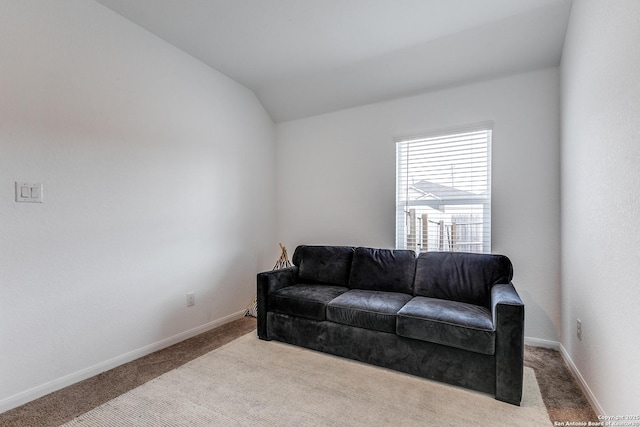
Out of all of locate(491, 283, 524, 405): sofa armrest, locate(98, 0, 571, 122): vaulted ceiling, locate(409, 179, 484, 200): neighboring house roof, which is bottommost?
locate(491, 283, 524, 405): sofa armrest

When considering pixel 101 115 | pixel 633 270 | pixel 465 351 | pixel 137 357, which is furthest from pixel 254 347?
pixel 633 270

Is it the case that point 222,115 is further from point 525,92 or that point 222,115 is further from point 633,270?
point 633,270

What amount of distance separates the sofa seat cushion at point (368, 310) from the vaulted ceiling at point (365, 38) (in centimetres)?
214

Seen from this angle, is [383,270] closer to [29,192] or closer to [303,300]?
[303,300]

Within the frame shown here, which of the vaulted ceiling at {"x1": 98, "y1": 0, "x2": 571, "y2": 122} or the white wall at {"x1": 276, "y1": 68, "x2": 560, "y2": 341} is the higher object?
the vaulted ceiling at {"x1": 98, "y1": 0, "x2": 571, "y2": 122}

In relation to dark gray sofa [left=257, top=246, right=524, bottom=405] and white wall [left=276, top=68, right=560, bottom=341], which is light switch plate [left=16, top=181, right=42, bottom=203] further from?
white wall [left=276, top=68, right=560, bottom=341]

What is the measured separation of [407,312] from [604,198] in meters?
1.33

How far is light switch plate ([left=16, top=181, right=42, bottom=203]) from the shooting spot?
184cm

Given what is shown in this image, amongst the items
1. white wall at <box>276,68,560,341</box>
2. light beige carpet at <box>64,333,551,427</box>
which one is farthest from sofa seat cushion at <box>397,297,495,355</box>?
white wall at <box>276,68,560,341</box>

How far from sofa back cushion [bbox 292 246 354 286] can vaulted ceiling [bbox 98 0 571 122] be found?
1.77 metres

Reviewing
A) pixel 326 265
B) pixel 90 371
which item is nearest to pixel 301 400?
pixel 326 265

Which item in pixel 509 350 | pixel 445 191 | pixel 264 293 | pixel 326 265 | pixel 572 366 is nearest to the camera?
pixel 509 350

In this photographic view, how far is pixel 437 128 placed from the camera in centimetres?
305

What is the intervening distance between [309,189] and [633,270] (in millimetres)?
2992
